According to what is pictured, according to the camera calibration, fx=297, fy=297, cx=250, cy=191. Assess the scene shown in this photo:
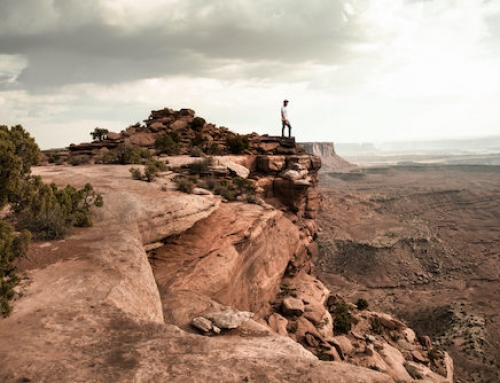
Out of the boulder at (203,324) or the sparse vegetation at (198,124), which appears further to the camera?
the sparse vegetation at (198,124)

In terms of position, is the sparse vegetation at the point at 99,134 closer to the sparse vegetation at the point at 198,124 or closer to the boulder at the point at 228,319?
the sparse vegetation at the point at 198,124

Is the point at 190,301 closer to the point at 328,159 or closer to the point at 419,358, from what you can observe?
the point at 419,358

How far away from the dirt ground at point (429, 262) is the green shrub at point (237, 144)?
22706 millimetres

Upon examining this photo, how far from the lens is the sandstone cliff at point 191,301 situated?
463 centimetres

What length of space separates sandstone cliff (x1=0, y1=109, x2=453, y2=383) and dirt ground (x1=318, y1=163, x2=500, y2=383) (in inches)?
348

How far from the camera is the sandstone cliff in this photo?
15.2 feet

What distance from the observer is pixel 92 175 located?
50.0ft

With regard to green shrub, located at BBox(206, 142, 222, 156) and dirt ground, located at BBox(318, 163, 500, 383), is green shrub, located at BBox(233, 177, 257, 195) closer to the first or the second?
green shrub, located at BBox(206, 142, 222, 156)

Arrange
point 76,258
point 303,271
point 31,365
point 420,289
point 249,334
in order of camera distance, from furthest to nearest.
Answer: point 420,289
point 303,271
point 76,258
point 249,334
point 31,365

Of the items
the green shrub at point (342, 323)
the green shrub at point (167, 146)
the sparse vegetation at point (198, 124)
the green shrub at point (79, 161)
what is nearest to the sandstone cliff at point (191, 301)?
the green shrub at point (342, 323)

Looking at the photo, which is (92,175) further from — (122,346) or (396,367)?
(396,367)

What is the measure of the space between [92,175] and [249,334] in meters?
12.2

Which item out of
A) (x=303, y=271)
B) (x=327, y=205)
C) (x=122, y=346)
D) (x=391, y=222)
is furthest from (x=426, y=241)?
(x=122, y=346)

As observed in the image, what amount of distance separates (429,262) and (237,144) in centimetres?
3811
